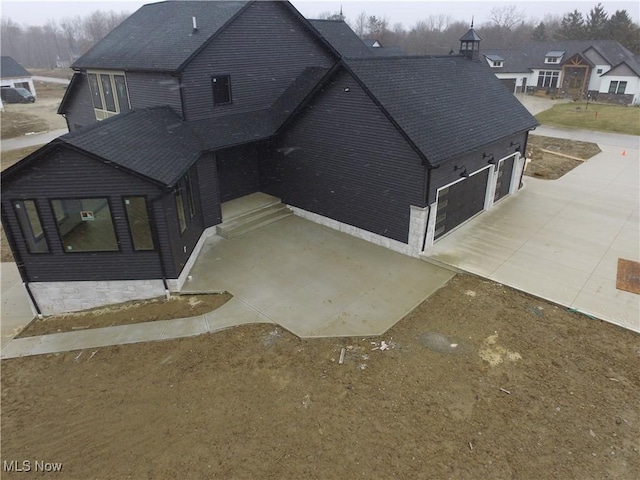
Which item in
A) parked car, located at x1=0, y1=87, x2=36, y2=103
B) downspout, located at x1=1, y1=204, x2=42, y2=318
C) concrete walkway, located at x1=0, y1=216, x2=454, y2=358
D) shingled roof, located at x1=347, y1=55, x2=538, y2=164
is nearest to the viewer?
concrete walkway, located at x1=0, y1=216, x2=454, y2=358

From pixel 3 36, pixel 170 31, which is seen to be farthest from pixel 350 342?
pixel 3 36

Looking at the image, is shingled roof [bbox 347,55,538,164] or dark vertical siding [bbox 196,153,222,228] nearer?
shingled roof [bbox 347,55,538,164]

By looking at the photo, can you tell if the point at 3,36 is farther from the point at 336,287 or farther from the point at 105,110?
the point at 336,287

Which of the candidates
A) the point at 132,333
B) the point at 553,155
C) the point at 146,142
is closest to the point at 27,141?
the point at 146,142

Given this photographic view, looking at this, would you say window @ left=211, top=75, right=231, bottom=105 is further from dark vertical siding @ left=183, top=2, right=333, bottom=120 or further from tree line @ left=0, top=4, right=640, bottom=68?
tree line @ left=0, top=4, right=640, bottom=68

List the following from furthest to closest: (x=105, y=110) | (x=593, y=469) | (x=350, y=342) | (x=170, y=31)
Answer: (x=105, y=110)
(x=170, y=31)
(x=350, y=342)
(x=593, y=469)

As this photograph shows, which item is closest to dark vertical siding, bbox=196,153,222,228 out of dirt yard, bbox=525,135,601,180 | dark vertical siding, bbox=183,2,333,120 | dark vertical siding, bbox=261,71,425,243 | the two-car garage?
dark vertical siding, bbox=183,2,333,120
